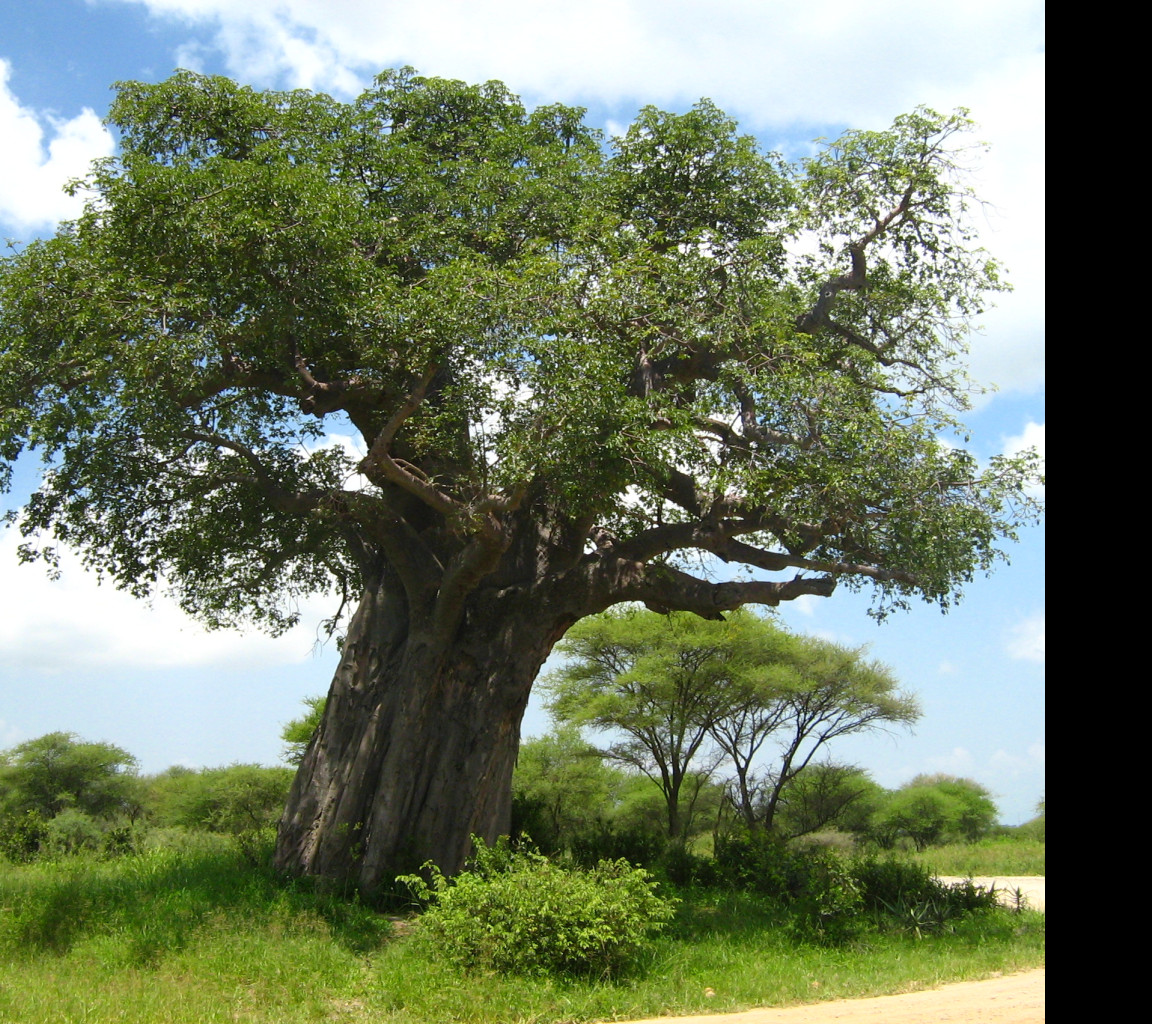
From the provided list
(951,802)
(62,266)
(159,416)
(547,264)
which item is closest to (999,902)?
(547,264)

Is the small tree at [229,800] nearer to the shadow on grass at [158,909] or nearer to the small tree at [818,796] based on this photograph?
the shadow on grass at [158,909]

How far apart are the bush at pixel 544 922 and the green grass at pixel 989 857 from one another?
1208 centimetres

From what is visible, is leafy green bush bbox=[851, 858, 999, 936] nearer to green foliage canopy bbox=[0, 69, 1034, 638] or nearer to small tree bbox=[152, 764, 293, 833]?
green foliage canopy bbox=[0, 69, 1034, 638]

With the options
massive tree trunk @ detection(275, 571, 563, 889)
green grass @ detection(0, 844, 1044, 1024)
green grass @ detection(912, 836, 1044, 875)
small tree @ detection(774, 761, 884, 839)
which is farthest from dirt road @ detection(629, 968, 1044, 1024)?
small tree @ detection(774, 761, 884, 839)

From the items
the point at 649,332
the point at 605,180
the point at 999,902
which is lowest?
the point at 999,902

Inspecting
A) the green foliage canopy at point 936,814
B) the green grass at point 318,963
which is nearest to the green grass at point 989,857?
the green foliage canopy at point 936,814

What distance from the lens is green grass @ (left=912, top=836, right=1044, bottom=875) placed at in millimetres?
20156

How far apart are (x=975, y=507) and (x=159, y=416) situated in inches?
318

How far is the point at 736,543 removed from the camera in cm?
1109

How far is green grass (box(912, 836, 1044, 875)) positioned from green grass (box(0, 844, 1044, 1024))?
993cm

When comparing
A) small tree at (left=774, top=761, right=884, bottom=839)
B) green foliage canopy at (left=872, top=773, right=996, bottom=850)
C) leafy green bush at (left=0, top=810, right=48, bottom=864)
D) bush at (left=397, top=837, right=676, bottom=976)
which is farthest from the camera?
green foliage canopy at (left=872, top=773, right=996, bottom=850)

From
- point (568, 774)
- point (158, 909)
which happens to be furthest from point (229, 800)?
point (158, 909)
